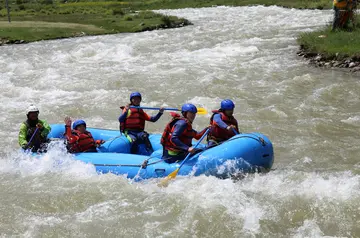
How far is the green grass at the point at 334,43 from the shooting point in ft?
47.4

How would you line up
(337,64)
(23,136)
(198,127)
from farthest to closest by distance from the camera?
(337,64) → (198,127) → (23,136)

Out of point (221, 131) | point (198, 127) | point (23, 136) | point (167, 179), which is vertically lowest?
point (198, 127)

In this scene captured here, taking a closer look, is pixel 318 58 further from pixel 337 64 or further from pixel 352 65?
pixel 352 65

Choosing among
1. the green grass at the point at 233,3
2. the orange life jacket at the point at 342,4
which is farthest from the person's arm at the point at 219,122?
the green grass at the point at 233,3

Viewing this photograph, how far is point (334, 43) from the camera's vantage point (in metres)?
15.3

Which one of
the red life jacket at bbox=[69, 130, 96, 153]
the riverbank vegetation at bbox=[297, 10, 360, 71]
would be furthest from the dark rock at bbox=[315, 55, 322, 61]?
the red life jacket at bbox=[69, 130, 96, 153]

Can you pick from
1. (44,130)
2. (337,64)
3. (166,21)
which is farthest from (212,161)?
(166,21)

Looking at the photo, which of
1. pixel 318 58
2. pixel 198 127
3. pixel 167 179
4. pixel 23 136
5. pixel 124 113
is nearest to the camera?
pixel 167 179

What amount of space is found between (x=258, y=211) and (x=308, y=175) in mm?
1403

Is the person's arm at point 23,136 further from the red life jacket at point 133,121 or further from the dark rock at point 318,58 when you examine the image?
the dark rock at point 318,58

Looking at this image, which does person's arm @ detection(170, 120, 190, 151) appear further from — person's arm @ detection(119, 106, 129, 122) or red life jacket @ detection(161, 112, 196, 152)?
person's arm @ detection(119, 106, 129, 122)

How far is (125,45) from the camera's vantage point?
20.9m

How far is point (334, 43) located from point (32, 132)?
11366mm

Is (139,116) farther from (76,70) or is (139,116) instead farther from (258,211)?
(76,70)
